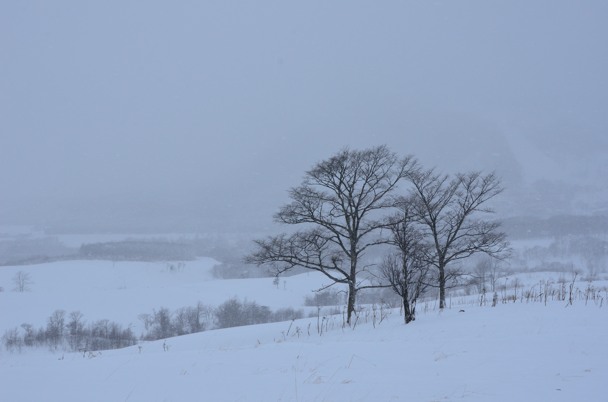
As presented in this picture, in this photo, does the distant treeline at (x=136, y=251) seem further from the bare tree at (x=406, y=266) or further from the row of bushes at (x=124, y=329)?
the bare tree at (x=406, y=266)

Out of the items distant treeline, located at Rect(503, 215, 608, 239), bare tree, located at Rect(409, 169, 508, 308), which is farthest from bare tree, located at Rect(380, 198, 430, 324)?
distant treeline, located at Rect(503, 215, 608, 239)

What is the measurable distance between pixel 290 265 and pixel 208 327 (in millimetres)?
50443

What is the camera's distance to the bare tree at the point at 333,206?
17.9 metres

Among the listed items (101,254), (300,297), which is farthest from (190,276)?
(300,297)

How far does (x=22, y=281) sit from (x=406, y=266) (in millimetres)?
116018

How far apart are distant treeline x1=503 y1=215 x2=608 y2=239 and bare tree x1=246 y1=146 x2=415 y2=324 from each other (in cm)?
10210

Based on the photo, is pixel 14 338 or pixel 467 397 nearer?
pixel 467 397

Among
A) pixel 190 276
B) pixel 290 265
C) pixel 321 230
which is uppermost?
pixel 321 230

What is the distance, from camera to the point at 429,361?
642 centimetres

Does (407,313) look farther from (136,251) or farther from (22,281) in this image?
(136,251)

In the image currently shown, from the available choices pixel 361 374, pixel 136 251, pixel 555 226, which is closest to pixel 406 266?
pixel 361 374

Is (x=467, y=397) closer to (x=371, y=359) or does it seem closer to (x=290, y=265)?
(x=371, y=359)

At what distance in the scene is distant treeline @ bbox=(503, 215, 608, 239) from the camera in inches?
4400

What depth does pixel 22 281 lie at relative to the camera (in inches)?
4003
